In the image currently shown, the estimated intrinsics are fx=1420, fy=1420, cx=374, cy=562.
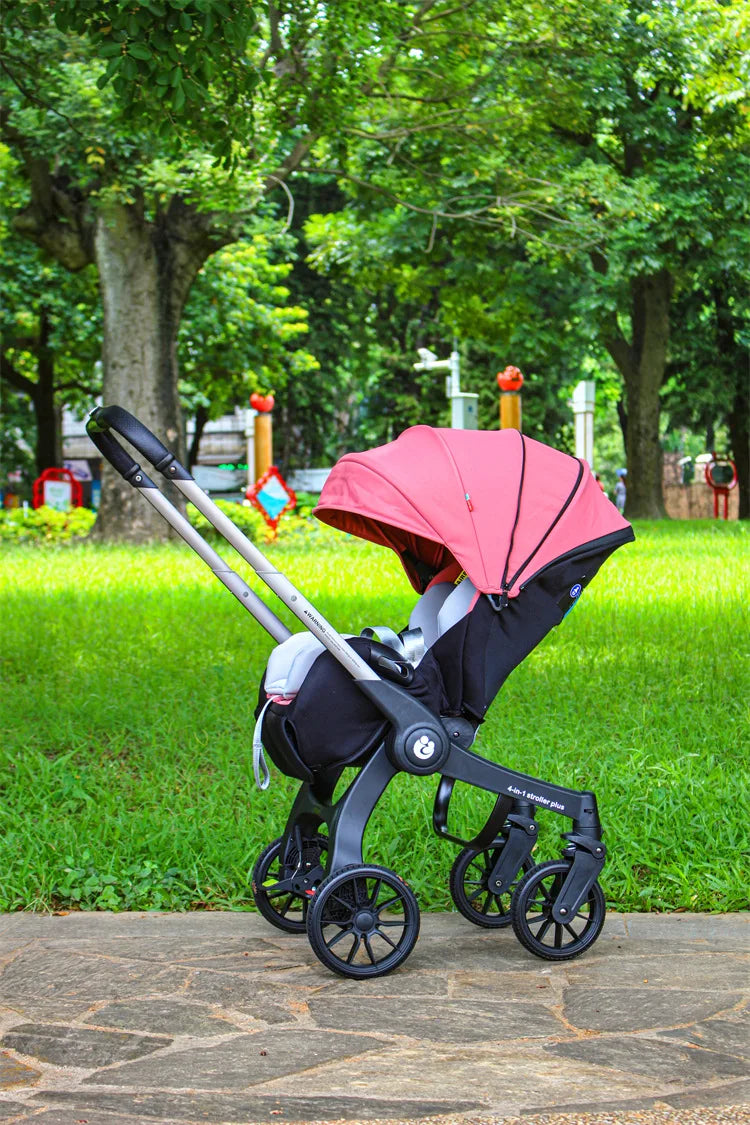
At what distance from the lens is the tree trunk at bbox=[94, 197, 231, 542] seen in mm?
17859

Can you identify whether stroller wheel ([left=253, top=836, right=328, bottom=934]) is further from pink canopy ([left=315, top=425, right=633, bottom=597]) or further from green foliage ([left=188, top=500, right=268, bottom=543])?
green foliage ([left=188, top=500, right=268, bottom=543])

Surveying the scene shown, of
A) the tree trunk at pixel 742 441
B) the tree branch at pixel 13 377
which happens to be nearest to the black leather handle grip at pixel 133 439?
the tree trunk at pixel 742 441

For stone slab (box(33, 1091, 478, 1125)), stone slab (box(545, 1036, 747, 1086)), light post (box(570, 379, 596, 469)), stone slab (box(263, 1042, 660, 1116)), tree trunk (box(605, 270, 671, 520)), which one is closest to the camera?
stone slab (box(33, 1091, 478, 1125))

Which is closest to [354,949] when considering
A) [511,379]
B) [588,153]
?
[511,379]

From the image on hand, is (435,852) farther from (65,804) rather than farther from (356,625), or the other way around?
(356,625)

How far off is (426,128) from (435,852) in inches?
519

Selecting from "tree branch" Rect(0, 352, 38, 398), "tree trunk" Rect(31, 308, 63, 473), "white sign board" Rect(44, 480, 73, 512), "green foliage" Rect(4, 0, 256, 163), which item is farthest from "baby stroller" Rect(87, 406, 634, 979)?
"tree branch" Rect(0, 352, 38, 398)

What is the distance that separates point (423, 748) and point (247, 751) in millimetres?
2362

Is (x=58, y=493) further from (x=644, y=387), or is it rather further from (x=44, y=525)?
(x=644, y=387)

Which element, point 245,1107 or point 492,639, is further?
point 492,639

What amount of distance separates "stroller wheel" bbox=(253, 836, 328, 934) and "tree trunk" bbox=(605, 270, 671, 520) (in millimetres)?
21550

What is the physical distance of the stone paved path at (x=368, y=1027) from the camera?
306cm

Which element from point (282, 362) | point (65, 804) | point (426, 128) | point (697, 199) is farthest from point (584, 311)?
point (65, 804)

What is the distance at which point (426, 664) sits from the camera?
4035mm
